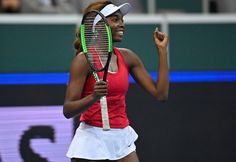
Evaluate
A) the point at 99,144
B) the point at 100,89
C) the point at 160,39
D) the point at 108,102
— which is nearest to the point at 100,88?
the point at 100,89

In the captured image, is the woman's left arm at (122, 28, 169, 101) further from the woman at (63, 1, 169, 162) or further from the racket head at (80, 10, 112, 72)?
the racket head at (80, 10, 112, 72)

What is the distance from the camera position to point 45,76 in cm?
531

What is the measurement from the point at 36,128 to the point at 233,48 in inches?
122

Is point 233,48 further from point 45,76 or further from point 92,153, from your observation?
point 92,153

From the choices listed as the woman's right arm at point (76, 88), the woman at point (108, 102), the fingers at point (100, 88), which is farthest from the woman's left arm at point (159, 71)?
the fingers at point (100, 88)

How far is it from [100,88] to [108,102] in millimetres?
360

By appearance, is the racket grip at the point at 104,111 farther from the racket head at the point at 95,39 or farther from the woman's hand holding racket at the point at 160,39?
the woman's hand holding racket at the point at 160,39

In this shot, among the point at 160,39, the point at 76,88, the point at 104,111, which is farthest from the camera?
the point at 160,39

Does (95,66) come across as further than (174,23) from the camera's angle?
No

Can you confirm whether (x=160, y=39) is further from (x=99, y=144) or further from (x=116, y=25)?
(x=99, y=144)

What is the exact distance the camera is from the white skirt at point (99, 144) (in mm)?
4016

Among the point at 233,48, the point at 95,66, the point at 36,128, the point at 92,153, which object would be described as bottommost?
A: the point at 233,48

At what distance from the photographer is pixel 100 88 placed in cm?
369

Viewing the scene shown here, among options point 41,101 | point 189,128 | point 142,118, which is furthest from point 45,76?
point 189,128
